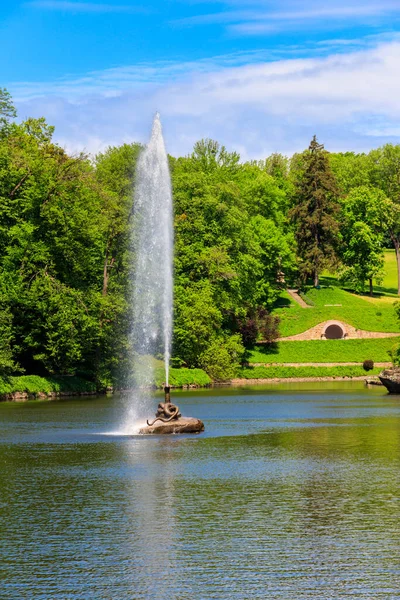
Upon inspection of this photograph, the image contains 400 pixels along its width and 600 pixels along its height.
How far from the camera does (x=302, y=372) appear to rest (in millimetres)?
98188

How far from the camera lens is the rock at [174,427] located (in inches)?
1617

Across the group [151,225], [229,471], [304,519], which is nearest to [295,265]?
[151,225]

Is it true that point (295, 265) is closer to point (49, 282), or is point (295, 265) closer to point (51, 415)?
point (49, 282)

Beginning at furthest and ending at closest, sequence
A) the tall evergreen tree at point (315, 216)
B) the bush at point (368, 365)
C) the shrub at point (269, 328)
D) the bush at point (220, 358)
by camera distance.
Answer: the tall evergreen tree at point (315, 216) → the shrub at point (269, 328) → the bush at point (368, 365) → the bush at point (220, 358)

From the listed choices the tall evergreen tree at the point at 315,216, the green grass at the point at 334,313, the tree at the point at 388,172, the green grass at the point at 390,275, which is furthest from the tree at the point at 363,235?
the tree at the point at 388,172

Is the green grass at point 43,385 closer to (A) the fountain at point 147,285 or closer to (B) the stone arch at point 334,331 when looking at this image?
(A) the fountain at point 147,285

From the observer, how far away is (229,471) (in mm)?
30156

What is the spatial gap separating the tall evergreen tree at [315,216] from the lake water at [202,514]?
77.5 metres

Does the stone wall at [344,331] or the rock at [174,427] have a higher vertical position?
the stone wall at [344,331]

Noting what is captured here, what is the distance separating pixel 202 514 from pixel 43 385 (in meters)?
48.8

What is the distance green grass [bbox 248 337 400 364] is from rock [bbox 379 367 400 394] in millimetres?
27177

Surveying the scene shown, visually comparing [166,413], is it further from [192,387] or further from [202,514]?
[192,387]

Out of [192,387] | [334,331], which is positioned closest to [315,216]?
[334,331]

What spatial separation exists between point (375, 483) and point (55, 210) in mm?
48039
